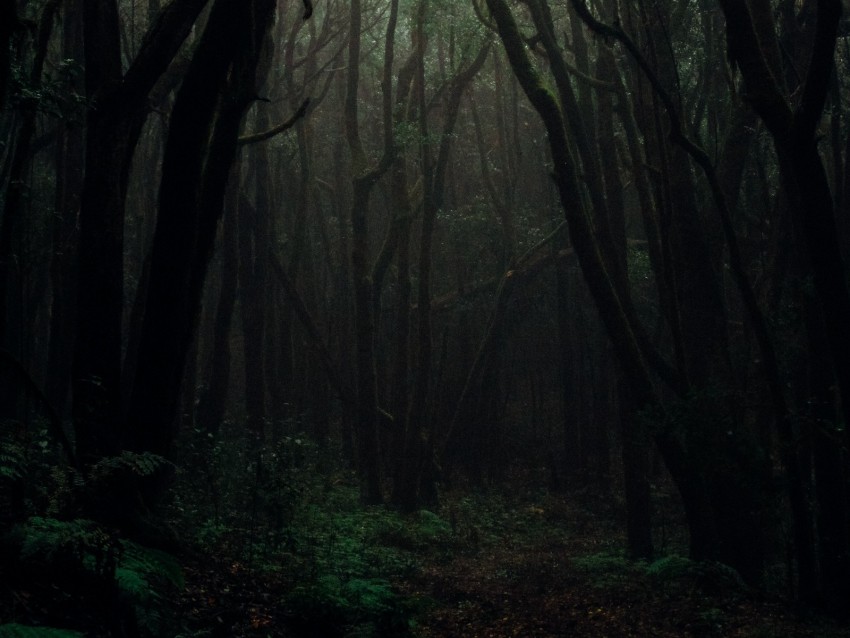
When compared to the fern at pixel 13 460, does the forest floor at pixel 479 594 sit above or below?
below

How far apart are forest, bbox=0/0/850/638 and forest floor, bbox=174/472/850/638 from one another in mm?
44

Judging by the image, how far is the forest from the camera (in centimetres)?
641

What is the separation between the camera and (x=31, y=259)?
13445 millimetres

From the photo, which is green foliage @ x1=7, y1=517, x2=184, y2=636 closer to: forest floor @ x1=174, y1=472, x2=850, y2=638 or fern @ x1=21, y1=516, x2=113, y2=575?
fern @ x1=21, y1=516, x2=113, y2=575

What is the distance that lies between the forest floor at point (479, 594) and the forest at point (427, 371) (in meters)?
0.04

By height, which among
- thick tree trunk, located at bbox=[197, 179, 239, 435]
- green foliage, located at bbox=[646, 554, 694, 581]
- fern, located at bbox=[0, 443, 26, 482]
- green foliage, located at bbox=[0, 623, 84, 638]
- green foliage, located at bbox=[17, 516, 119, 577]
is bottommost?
green foliage, located at bbox=[646, 554, 694, 581]

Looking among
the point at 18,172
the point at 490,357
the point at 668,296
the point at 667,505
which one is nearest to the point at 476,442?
the point at 490,357

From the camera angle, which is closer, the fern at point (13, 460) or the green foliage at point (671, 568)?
the fern at point (13, 460)

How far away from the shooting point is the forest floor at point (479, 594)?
253 inches

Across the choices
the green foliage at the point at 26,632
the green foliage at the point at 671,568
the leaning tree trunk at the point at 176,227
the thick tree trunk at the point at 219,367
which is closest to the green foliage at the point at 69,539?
the green foliage at the point at 26,632

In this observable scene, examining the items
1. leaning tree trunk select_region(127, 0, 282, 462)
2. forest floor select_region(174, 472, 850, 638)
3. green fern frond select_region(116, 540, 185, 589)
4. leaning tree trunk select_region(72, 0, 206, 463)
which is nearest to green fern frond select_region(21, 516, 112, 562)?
green fern frond select_region(116, 540, 185, 589)

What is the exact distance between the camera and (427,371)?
15.8 meters

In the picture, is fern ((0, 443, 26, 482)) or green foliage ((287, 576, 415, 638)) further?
green foliage ((287, 576, 415, 638))

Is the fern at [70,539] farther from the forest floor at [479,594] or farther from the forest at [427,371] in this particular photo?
the forest floor at [479,594]
